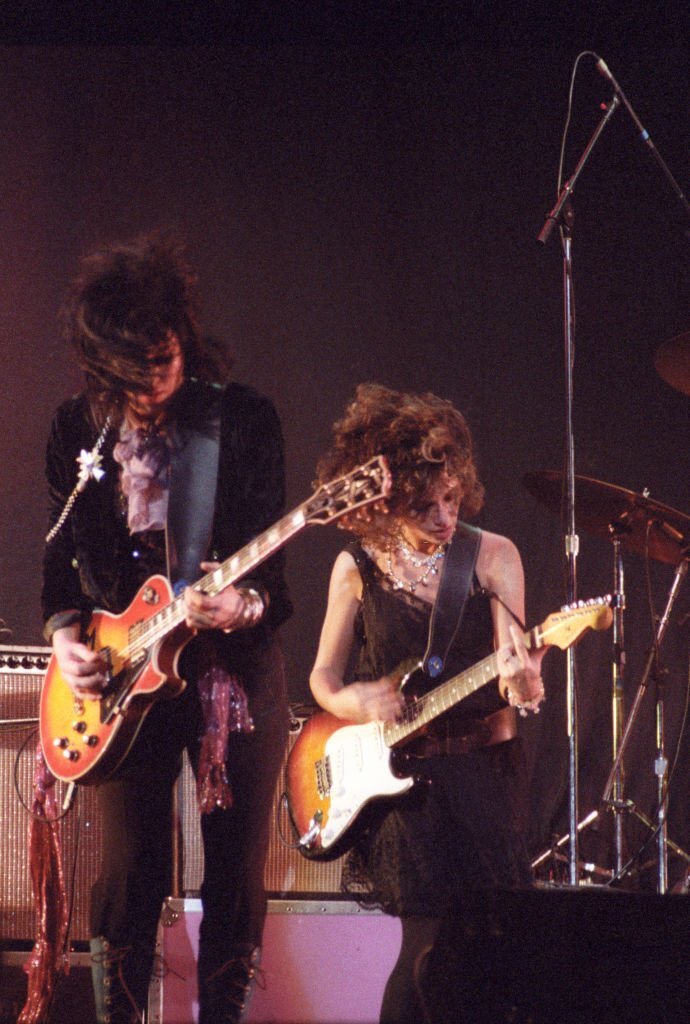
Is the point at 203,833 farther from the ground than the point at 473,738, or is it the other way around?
the point at 473,738

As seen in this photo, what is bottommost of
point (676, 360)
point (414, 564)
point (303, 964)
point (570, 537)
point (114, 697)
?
point (303, 964)

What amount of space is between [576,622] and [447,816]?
20.8 inches

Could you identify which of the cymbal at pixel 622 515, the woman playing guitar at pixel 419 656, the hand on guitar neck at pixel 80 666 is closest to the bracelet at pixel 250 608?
the hand on guitar neck at pixel 80 666

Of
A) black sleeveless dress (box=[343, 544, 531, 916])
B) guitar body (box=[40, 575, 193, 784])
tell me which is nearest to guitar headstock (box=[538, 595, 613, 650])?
black sleeveless dress (box=[343, 544, 531, 916])

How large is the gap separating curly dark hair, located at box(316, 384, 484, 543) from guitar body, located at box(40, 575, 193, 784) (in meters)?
0.63

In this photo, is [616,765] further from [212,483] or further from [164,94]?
[164,94]

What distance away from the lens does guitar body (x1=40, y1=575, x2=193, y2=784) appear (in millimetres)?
2559

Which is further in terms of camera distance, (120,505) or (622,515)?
(622,515)

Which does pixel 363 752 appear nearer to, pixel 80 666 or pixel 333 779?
pixel 333 779

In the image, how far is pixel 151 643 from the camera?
2.59 meters

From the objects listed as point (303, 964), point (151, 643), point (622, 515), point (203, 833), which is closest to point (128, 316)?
point (151, 643)

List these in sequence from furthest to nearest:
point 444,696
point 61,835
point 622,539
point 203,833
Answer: point 622,539 → point 61,835 → point 444,696 → point 203,833

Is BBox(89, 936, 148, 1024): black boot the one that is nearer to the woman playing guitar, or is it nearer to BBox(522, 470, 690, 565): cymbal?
the woman playing guitar

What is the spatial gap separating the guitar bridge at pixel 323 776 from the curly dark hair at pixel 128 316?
1076mm
